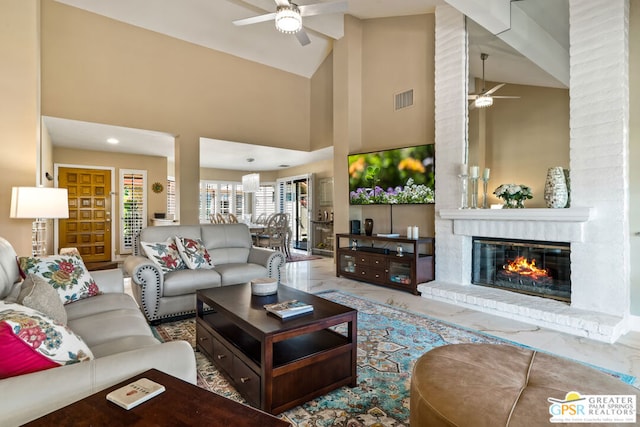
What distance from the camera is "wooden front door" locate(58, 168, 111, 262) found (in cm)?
706

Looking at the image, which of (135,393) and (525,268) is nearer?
(135,393)

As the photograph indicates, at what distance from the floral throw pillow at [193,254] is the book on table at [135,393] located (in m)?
2.57

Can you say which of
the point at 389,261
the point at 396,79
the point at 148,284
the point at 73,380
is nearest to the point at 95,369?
the point at 73,380

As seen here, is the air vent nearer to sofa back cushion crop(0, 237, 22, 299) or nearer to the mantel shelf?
the mantel shelf

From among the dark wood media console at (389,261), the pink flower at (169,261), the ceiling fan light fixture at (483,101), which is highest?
the ceiling fan light fixture at (483,101)

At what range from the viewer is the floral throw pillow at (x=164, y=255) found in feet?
11.0

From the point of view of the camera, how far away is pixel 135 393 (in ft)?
3.30

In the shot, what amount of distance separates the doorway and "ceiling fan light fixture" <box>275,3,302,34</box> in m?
5.26

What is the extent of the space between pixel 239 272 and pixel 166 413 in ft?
8.93

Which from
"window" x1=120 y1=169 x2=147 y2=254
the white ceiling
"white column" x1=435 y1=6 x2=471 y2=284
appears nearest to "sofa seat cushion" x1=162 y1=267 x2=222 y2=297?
"white column" x1=435 y1=6 x2=471 y2=284

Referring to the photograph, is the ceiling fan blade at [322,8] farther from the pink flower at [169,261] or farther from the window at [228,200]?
the window at [228,200]

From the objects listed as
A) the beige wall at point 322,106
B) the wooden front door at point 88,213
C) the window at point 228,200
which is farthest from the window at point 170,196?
the beige wall at point 322,106

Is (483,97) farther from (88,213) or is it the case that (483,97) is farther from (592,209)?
(88,213)

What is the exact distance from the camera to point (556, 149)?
11.5ft
